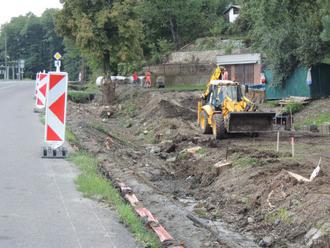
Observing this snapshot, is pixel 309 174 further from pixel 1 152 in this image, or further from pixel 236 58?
pixel 236 58

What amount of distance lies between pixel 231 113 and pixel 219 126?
872 millimetres

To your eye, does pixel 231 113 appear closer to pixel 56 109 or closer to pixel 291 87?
pixel 56 109

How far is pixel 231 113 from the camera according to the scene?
19188 mm

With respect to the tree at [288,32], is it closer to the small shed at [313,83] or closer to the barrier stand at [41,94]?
the small shed at [313,83]

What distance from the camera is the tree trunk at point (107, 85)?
4028cm

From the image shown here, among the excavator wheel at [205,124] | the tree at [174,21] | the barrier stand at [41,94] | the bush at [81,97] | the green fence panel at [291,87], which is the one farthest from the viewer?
the tree at [174,21]

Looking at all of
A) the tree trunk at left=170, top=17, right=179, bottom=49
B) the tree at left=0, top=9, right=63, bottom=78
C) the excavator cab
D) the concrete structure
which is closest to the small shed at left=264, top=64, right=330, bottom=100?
the excavator cab

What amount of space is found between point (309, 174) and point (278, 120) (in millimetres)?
10760

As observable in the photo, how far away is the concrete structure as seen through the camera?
44.3 m

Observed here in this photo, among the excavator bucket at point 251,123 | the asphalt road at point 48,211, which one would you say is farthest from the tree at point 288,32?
the asphalt road at point 48,211

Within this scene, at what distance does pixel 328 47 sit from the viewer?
29.0 meters

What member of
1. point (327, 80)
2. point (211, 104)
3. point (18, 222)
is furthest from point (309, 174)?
point (327, 80)

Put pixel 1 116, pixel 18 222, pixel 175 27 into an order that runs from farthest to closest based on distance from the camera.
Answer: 1. pixel 175 27
2. pixel 1 116
3. pixel 18 222

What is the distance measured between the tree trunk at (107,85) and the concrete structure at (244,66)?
10.7m
